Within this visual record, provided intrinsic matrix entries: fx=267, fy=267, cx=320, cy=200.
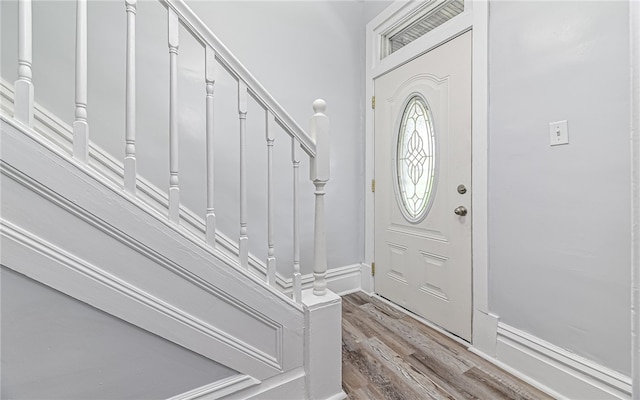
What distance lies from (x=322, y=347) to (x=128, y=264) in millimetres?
834

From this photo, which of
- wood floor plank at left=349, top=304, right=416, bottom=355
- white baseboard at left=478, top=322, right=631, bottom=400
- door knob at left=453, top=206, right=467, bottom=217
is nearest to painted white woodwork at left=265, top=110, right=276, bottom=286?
wood floor plank at left=349, top=304, right=416, bottom=355

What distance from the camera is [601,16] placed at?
44.5 inches

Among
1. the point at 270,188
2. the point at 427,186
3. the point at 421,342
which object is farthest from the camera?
the point at 427,186

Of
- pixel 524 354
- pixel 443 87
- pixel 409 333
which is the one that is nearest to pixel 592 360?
pixel 524 354

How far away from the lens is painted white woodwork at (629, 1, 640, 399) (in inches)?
37.9

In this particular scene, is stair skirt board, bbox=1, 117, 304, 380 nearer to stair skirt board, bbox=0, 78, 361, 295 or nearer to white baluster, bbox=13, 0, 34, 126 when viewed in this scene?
white baluster, bbox=13, 0, 34, 126

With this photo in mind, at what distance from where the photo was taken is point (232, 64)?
3.36 feet

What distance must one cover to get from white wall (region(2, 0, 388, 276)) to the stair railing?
834mm

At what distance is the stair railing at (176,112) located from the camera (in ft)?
2.42

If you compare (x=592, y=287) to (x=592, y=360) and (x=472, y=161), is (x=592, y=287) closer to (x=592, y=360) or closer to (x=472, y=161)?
(x=592, y=360)

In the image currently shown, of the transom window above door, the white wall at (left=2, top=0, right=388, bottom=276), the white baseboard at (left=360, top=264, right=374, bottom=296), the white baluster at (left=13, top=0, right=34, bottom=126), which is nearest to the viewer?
the white baluster at (left=13, top=0, right=34, bottom=126)

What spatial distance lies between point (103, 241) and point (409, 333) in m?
1.74

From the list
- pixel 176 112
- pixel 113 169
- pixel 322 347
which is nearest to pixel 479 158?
pixel 322 347

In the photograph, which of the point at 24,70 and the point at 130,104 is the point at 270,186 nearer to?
the point at 130,104
